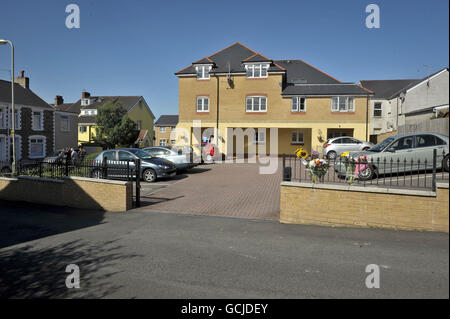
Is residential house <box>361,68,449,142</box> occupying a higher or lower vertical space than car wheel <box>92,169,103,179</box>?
higher

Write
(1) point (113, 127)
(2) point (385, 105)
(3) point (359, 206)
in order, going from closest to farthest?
(3) point (359, 206) < (2) point (385, 105) < (1) point (113, 127)

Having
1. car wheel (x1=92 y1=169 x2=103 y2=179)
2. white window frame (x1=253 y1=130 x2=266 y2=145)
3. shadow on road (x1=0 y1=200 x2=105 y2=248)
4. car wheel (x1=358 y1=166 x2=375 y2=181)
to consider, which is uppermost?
white window frame (x1=253 y1=130 x2=266 y2=145)

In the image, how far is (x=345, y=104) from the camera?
2891cm

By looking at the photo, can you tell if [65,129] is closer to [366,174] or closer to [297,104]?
[297,104]

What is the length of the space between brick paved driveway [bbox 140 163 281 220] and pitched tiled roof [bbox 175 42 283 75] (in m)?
16.2

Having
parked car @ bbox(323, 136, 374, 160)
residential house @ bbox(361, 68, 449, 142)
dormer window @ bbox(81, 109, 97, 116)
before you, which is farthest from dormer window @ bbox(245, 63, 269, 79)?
dormer window @ bbox(81, 109, 97, 116)

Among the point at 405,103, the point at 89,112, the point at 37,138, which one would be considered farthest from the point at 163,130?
the point at 405,103

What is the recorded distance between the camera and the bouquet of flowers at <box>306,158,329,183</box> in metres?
8.70

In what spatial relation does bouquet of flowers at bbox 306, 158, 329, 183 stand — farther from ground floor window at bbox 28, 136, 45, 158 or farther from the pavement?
ground floor window at bbox 28, 136, 45, 158

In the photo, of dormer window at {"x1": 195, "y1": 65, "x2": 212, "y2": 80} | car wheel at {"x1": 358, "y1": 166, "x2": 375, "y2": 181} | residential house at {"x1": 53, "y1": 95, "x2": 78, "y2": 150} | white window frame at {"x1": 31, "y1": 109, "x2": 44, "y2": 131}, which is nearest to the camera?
car wheel at {"x1": 358, "y1": 166, "x2": 375, "y2": 181}

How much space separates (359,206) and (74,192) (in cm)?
947

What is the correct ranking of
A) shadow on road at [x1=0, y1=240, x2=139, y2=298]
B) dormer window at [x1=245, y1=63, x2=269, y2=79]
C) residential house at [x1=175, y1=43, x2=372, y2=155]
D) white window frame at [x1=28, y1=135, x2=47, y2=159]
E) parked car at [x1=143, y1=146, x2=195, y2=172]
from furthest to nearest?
white window frame at [x1=28, y1=135, x2=47, y2=159] → dormer window at [x1=245, y1=63, x2=269, y2=79] → residential house at [x1=175, y1=43, x2=372, y2=155] → parked car at [x1=143, y1=146, x2=195, y2=172] → shadow on road at [x1=0, y1=240, x2=139, y2=298]

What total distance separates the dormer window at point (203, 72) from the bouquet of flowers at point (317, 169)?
24.0m

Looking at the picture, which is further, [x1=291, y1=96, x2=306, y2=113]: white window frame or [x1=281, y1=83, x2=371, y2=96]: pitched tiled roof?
[x1=291, y1=96, x2=306, y2=113]: white window frame
